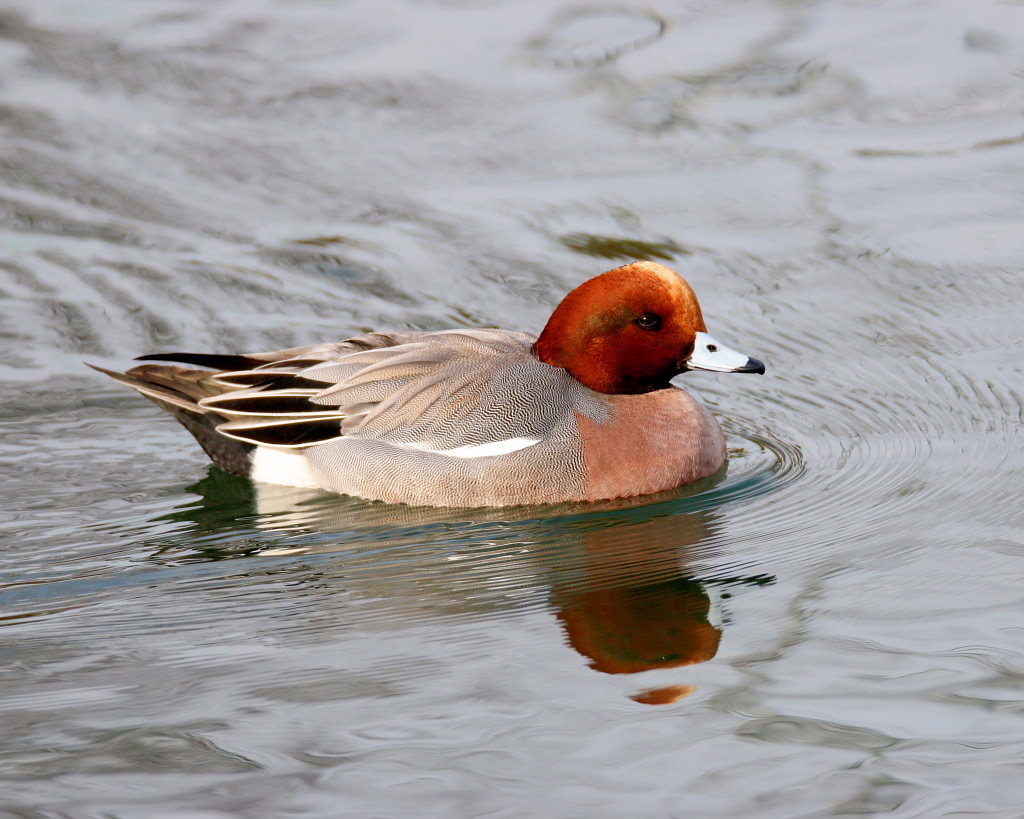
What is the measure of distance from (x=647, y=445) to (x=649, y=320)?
0.51 metres

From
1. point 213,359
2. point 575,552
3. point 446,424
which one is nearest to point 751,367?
point 575,552

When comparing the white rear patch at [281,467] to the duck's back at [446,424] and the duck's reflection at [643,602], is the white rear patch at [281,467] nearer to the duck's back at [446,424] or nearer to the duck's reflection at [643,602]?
the duck's back at [446,424]

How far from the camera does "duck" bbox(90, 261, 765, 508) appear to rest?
20.5 feet

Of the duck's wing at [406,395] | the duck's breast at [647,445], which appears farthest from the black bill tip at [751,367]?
the duck's wing at [406,395]

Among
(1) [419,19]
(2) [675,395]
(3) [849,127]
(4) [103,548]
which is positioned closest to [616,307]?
(2) [675,395]

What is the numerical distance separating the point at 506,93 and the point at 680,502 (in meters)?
4.87

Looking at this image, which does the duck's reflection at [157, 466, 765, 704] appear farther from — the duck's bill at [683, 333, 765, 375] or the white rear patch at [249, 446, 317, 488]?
the duck's bill at [683, 333, 765, 375]

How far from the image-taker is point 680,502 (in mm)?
6293

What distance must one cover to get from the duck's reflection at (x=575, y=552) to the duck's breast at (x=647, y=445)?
97mm

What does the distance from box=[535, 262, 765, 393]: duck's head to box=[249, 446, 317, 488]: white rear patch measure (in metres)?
1.13

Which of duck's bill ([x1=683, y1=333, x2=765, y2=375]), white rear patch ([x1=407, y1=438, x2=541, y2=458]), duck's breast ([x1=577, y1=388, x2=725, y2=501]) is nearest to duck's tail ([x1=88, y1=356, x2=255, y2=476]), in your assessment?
white rear patch ([x1=407, y1=438, x2=541, y2=458])

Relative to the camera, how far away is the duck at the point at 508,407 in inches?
246

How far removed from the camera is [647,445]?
6.32 metres

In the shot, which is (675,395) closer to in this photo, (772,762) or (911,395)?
(911,395)
